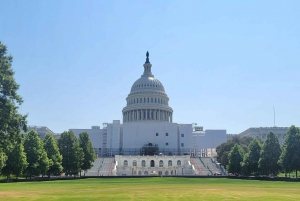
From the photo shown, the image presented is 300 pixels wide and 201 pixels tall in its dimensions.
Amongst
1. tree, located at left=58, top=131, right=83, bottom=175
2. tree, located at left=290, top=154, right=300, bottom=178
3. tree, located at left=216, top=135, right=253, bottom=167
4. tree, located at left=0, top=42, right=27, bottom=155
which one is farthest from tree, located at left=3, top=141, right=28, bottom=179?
tree, located at left=216, top=135, right=253, bottom=167

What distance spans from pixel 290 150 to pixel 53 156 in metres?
48.4

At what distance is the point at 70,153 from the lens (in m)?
83.4

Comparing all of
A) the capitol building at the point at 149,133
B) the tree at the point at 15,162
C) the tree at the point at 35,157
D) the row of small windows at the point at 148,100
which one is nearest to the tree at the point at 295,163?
the tree at the point at 35,157

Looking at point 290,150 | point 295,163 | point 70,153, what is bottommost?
point 295,163

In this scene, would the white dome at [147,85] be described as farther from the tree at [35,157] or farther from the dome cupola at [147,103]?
the tree at [35,157]

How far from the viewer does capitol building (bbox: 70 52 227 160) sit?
161875 millimetres

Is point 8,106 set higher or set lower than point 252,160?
higher

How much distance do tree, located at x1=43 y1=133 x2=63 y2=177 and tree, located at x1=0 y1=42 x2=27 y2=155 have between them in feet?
120

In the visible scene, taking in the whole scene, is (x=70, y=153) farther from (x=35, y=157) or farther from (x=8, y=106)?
(x=8, y=106)

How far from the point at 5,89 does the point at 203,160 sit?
96752mm

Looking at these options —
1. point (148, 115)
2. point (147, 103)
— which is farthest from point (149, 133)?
point (147, 103)

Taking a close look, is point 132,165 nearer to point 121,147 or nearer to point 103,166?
point 103,166

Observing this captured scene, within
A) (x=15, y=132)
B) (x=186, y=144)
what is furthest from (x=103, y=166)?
(x=15, y=132)

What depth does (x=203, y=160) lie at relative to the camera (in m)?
125
